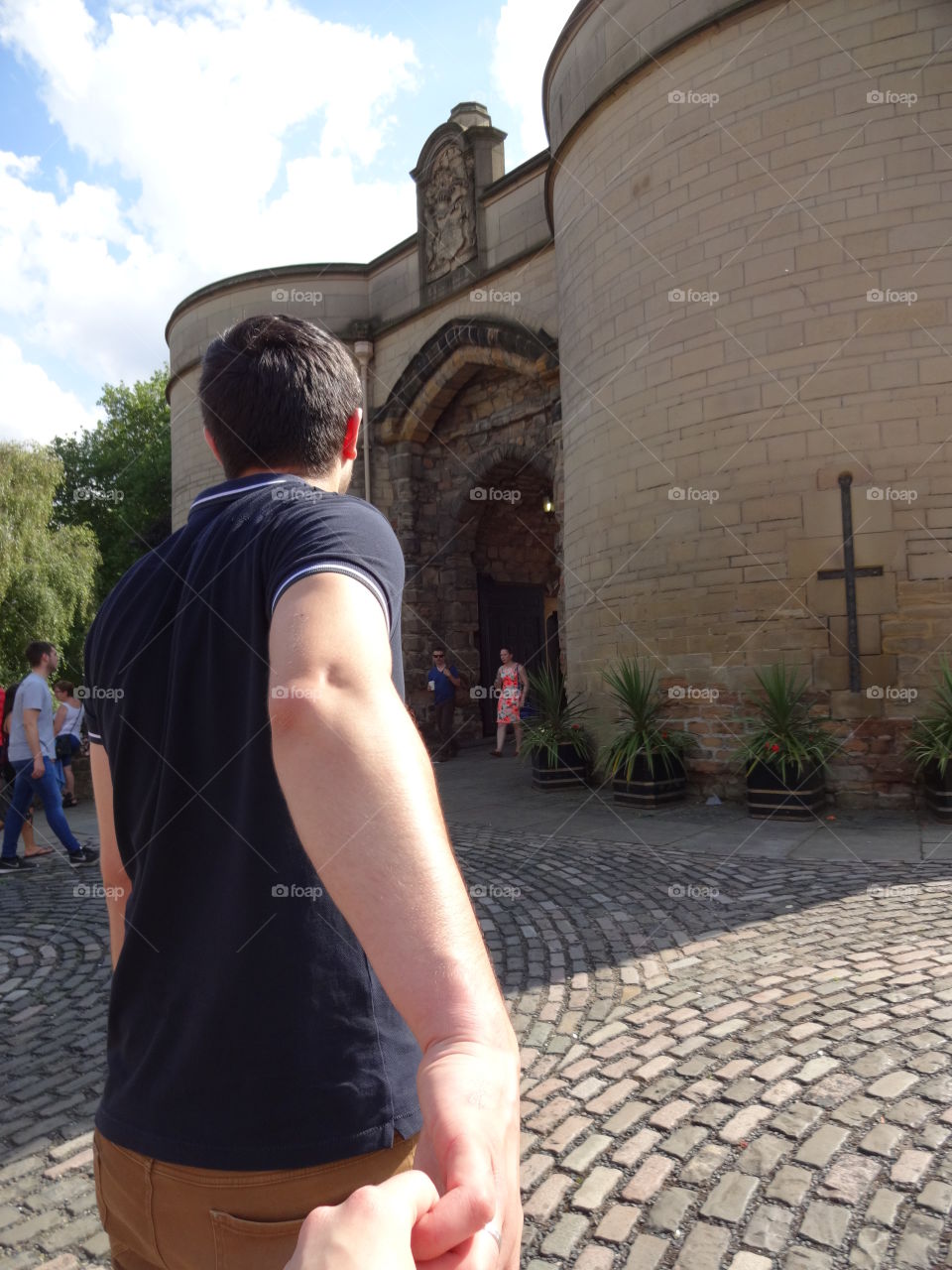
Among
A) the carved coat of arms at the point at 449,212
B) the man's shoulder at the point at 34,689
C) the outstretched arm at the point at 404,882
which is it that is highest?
the carved coat of arms at the point at 449,212

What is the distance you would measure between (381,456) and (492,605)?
10.00 feet

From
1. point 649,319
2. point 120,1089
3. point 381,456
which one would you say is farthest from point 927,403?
point 381,456

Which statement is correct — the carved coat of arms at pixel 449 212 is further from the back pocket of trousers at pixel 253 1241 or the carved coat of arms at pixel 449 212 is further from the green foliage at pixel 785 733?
the back pocket of trousers at pixel 253 1241

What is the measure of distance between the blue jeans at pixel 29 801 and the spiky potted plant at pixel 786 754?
18.2ft

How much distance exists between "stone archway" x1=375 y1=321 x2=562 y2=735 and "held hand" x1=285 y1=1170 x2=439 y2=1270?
39.7ft

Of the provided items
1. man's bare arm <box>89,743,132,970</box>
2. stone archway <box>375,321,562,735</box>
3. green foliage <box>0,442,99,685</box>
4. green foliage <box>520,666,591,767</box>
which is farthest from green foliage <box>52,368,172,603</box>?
man's bare arm <box>89,743,132,970</box>

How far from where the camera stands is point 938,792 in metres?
6.98

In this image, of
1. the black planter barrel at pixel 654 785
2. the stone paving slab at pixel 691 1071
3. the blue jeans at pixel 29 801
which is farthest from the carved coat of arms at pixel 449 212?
the stone paving slab at pixel 691 1071

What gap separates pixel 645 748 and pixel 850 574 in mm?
2296

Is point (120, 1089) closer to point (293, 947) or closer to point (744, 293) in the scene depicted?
point (293, 947)

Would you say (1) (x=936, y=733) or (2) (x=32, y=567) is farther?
(2) (x=32, y=567)

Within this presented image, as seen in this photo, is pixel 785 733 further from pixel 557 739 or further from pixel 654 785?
pixel 557 739

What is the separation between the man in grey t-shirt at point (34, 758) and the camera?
23.0 ft

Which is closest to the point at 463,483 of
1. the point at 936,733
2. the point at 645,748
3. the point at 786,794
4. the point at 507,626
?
the point at 507,626
